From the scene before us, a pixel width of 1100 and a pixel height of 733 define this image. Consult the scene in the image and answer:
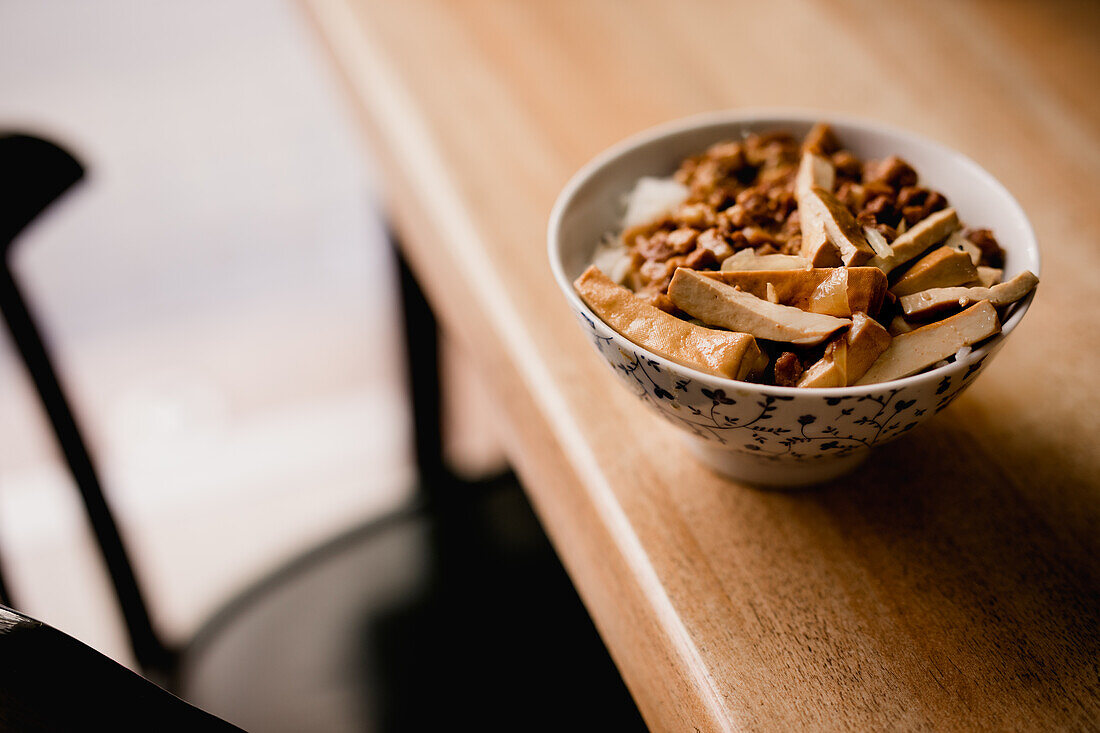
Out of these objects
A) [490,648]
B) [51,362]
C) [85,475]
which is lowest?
[490,648]

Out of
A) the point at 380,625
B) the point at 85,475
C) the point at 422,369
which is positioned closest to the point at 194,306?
the point at 422,369

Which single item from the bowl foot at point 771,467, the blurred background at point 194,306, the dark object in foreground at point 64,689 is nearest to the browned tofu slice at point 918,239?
the bowl foot at point 771,467

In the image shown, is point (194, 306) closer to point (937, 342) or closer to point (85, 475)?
point (85, 475)

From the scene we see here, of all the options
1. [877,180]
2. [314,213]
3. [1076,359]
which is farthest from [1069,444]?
[314,213]

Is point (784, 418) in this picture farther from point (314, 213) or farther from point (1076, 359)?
point (314, 213)

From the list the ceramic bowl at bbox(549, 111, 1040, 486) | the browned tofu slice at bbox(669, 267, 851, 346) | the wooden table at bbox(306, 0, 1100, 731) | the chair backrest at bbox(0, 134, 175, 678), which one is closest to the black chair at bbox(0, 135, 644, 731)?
the chair backrest at bbox(0, 134, 175, 678)

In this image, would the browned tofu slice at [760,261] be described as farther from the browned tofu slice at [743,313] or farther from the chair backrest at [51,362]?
the chair backrest at [51,362]
